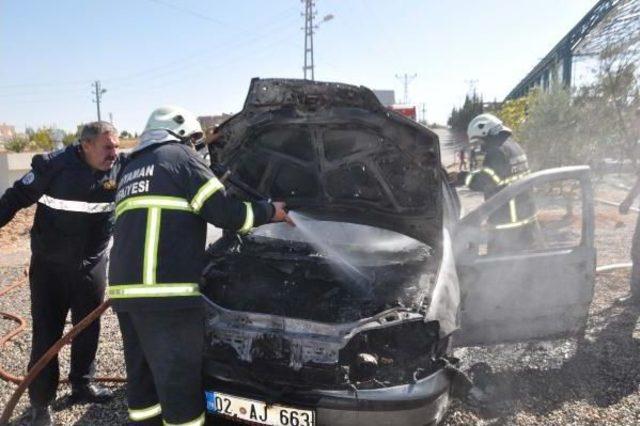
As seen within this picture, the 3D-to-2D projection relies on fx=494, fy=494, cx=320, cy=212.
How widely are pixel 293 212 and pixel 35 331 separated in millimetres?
1951

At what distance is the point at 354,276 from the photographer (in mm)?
3314

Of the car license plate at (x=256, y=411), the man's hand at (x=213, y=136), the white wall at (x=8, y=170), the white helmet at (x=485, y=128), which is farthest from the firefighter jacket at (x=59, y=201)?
the white wall at (x=8, y=170)

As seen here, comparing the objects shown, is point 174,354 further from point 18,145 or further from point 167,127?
point 18,145

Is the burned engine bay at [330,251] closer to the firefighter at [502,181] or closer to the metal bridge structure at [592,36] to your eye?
the firefighter at [502,181]

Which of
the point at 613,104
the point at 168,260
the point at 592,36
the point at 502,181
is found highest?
the point at 592,36

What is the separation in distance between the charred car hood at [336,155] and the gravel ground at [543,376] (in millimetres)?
1198

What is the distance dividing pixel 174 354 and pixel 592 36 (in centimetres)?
2005

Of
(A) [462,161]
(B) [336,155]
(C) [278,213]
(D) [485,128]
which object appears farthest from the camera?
(A) [462,161]

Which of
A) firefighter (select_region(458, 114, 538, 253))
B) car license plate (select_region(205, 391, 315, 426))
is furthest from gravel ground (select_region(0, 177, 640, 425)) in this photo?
car license plate (select_region(205, 391, 315, 426))

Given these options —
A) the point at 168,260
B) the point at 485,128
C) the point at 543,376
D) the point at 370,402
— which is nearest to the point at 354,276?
the point at 370,402

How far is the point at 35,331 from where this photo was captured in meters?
3.38

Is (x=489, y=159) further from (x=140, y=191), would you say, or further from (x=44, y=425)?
(x=44, y=425)

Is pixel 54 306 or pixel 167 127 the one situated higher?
pixel 167 127

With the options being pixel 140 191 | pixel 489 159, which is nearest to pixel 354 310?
pixel 140 191
